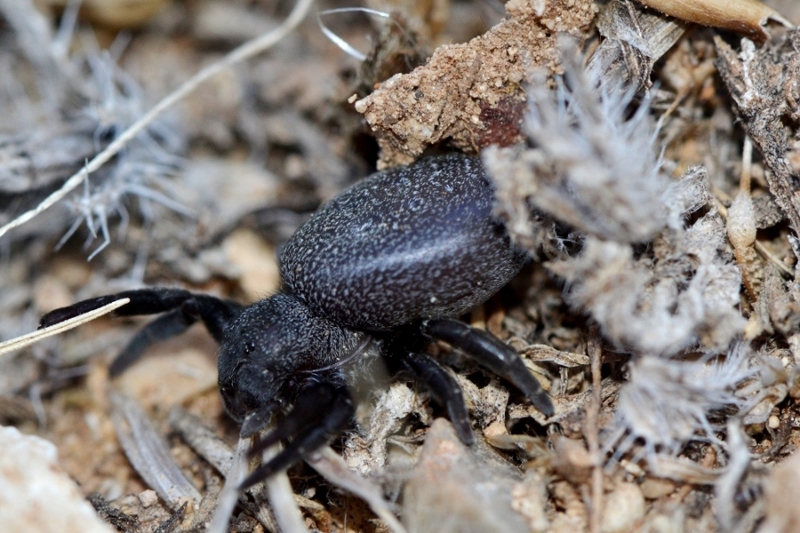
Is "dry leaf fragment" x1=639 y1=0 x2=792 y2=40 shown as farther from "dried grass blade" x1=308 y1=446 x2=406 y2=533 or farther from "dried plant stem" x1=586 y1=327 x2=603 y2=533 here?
"dried grass blade" x1=308 y1=446 x2=406 y2=533

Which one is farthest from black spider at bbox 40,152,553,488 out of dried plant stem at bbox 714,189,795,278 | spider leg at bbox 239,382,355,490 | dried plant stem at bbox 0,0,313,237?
dried plant stem at bbox 714,189,795,278

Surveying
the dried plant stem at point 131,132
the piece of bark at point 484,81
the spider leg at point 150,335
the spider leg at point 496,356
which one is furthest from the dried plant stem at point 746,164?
the spider leg at point 150,335

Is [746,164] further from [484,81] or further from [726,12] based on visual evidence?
[484,81]

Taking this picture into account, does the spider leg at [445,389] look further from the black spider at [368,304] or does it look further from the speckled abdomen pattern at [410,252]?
the speckled abdomen pattern at [410,252]

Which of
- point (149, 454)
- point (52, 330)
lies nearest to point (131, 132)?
point (52, 330)

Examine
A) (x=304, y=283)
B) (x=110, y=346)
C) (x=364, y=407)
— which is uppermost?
(x=304, y=283)

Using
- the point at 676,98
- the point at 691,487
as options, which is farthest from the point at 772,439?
the point at 676,98

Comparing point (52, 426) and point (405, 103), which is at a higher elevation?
point (405, 103)

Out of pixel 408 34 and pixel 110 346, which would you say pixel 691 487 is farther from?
pixel 110 346
